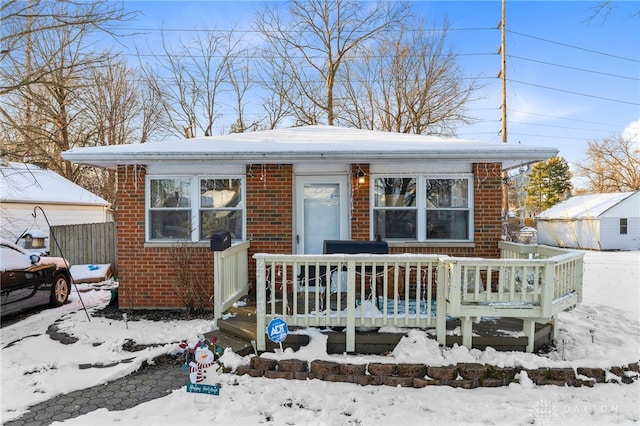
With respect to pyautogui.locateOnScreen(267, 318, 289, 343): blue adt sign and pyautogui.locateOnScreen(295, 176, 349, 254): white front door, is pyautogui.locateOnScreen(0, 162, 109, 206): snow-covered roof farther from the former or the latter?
pyautogui.locateOnScreen(267, 318, 289, 343): blue adt sign

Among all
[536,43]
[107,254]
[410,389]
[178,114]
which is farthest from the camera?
[178,114]

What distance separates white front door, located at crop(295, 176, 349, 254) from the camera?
21.7 ft

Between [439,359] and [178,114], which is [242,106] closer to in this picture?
[178,114]

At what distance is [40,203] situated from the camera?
1319cm

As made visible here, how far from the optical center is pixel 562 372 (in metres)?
3.83

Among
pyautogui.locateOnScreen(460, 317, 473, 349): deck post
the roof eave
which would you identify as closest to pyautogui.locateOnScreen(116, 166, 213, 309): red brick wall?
the roof eave

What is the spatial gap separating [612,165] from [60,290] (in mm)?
41641

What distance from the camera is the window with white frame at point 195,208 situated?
6.51m

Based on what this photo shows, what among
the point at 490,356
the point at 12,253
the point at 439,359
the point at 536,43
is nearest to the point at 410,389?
the point at 439,359

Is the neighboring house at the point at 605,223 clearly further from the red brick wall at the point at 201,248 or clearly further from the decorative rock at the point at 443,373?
the decorative rock at the point at 443,373

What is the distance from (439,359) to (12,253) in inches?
298

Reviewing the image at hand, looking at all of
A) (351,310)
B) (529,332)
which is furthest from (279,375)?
(529,332)

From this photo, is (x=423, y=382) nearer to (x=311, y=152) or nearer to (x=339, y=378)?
(x=339, y=378)

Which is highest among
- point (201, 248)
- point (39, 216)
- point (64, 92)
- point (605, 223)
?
point (64, 92)
